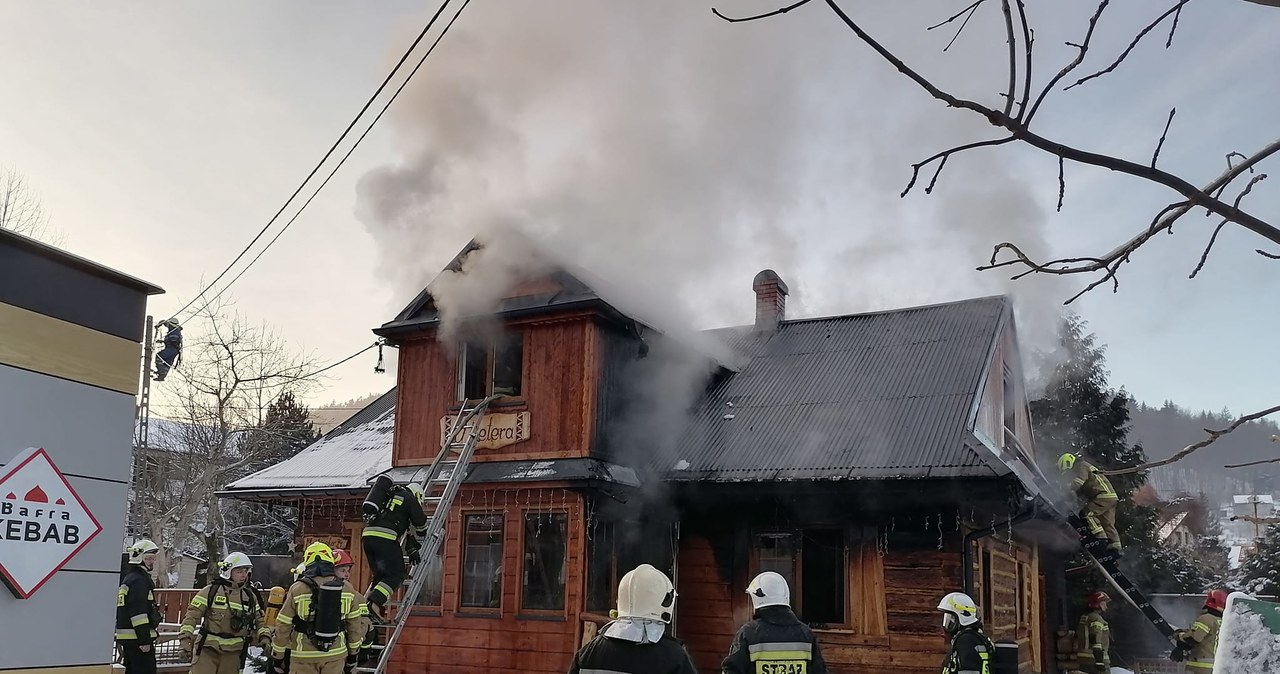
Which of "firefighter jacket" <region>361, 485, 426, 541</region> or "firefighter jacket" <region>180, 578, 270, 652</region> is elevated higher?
"firefighter jacket" <region>361, 485, 426, 541</region>

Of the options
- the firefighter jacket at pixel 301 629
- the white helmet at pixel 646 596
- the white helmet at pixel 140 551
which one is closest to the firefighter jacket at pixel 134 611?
the white helmet at pixel 140 551

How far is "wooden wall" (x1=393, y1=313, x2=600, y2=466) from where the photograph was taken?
11.5 m

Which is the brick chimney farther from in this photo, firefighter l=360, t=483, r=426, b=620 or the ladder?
firefighter l=360, t=483, r=426, b=620

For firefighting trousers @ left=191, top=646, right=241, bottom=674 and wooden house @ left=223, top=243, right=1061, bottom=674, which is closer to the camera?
firefighting trousers @ left=191, top=646, right=241, bottom=674

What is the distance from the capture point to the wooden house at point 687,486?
10.5m

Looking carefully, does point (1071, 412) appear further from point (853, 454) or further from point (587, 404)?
point (587, 404)

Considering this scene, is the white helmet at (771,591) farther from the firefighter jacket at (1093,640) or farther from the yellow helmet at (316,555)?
the firefighter jacket at (1093,640)

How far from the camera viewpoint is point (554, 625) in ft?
35.5

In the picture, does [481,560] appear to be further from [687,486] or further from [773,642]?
[773,642]

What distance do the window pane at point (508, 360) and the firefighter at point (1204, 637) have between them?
890 cm

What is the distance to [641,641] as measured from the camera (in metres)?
4.21

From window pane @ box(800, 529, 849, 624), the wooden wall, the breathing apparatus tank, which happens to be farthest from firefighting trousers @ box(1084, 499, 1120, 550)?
the breathing apparatus tank

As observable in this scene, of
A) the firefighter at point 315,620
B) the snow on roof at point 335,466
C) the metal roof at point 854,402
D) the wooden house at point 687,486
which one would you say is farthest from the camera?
the snow on roof at point 335,466

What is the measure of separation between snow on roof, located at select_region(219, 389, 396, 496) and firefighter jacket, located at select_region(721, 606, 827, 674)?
818cm
